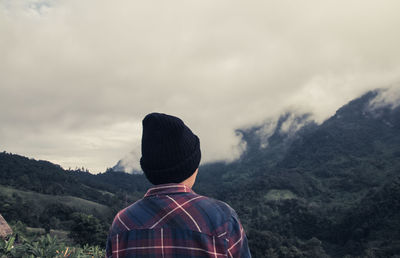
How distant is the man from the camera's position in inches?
82.1

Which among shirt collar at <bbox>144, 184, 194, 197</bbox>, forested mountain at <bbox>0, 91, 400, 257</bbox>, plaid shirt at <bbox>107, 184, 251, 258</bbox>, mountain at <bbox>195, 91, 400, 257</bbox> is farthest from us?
mountain at <bbox>195, 91, 400, 257</bbox>

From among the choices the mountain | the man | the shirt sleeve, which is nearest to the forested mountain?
the mountain

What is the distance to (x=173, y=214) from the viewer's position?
2.17 m

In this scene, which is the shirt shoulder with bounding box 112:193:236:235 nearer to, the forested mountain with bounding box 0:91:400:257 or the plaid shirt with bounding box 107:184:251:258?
the plaid shirt with bounding box 107:184:251:258

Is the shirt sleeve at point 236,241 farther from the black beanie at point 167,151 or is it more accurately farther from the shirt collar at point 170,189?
the black beanie at point 167,151

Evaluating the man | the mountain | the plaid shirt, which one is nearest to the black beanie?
the man

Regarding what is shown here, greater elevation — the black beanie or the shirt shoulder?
the black beanie

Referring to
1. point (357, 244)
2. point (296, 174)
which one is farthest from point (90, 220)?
point (296, 174)

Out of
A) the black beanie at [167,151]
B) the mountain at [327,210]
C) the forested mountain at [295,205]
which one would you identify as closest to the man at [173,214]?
the black beanie at [167,151]

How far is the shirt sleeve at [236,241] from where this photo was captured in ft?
6.86

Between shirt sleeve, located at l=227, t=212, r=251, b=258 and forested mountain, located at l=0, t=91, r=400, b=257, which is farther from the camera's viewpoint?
forested mountain, located at l=0, t=91, r=400, b=257

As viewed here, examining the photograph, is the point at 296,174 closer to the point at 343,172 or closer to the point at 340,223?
the point at 343,172

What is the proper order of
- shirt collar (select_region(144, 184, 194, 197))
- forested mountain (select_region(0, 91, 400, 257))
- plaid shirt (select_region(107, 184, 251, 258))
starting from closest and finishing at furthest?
1. plaid shirt (select_region(107, 184, 251, 258))
2. shirt collar (select_region(144, 184, 194, 197))
3. forested mountain (select_region(0, 91, 400, 257))

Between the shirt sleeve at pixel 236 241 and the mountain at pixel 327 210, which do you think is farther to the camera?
the mountain at pixel 327 210
